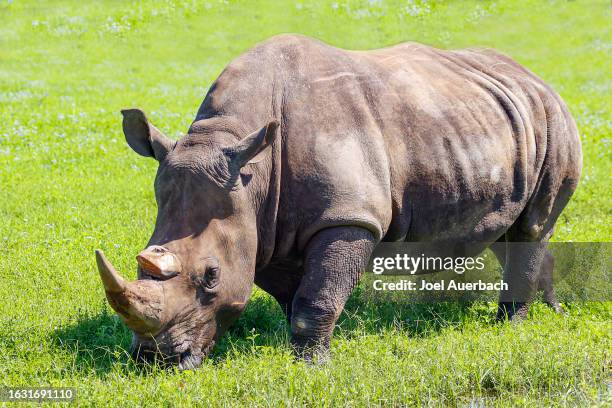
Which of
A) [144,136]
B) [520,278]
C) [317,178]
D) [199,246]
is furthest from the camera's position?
[520,278]

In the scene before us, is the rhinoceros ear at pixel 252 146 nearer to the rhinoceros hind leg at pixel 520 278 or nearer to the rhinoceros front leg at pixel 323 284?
the rhinoceros front leg at pixel 323 284

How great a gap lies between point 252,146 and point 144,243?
3.72 meters

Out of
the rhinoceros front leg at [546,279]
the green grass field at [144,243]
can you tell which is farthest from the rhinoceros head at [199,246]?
the rhinoceros front leg at [546,279]

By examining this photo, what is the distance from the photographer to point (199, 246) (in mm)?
5723

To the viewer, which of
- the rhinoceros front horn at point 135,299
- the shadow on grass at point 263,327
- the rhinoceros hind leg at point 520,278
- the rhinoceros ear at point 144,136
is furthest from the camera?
the rhinoceros hind leg at point 520,278

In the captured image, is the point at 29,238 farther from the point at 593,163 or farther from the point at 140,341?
the point at 593,163

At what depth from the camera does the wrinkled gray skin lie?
575 centimetres

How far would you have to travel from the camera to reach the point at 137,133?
6.22 metres

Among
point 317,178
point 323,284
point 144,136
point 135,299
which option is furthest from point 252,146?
point 135,299

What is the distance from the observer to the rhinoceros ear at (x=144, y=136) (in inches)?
239

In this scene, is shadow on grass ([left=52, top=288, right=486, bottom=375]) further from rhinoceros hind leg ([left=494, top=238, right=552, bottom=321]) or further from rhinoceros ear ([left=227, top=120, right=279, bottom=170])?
rhinoceros ear ([left=227, top=120, right=279, bottom=170])

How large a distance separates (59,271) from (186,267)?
2975mm

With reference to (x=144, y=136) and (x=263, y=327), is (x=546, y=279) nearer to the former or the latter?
(x=263, y=327)

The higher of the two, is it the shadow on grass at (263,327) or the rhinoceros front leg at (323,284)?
the rhinoceros front leg at (323,284)
